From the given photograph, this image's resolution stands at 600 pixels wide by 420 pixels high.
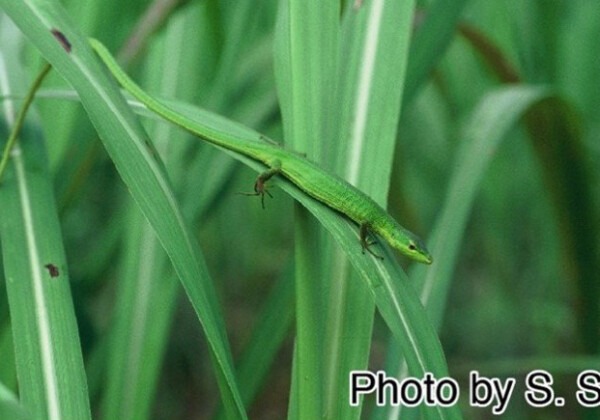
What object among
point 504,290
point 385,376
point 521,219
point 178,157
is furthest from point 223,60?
point 521,219

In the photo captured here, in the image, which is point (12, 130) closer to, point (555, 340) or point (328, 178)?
point (328, 178)

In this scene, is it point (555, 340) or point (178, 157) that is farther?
point (555, 340)

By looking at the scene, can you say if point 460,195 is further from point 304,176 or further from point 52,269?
point 52,269

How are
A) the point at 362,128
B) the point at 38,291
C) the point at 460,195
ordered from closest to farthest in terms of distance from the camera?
the point at 38,291 → the point at 362,128 → the point at 460,195

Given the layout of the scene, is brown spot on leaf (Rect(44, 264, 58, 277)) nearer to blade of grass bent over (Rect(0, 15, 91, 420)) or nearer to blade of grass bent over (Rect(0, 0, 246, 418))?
blade of grass bent over (Rect(0, 15, 91, 420))

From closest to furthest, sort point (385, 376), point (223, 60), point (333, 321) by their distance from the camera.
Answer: point (333, 321)
point (385, 376)
point (223, 60)

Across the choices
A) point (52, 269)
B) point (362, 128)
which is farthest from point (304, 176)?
point (52, 269)

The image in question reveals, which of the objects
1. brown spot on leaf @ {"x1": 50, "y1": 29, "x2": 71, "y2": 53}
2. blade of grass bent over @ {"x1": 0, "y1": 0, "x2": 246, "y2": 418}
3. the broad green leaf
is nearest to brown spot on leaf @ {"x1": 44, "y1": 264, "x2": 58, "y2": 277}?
blade of grass bent over @ {"x1": 0, "y1": 0, "x2": 246, "y2": 418}
